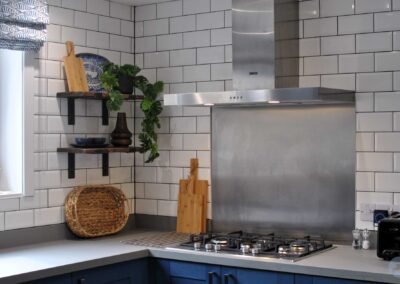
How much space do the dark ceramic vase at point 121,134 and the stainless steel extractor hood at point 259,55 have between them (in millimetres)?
541

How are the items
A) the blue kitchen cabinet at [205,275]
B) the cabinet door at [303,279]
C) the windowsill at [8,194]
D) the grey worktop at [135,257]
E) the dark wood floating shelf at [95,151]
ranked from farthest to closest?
the dark wood floating shelf at [95,151] → the windowsill at [8,194] → the blue kitchen cabinet at [205,275] → the cabinet door at [303,279] → the grey worktop at [135,257]

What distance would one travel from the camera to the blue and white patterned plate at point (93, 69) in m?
4.18

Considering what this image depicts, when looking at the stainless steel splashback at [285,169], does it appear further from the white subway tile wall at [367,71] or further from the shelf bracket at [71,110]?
the shelf bracket at [71,110]

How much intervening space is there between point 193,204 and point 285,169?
2.11 feet

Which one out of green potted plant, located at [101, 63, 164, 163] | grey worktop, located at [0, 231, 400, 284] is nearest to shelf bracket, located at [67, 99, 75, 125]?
green potted plant, located at [101, 63, 164, 163]

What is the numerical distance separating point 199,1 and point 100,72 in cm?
75

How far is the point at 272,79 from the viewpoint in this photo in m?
3.62

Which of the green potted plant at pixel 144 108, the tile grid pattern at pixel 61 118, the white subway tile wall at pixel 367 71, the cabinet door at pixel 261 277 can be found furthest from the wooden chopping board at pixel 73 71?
the cabinet door at pixel 261 277

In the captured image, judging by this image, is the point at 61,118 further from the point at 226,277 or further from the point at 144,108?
the point at 226,277

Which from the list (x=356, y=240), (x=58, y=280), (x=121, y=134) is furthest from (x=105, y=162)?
(x=356, y=240)

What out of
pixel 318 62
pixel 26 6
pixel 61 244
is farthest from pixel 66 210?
pixel 318 62

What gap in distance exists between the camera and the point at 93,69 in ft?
13.9

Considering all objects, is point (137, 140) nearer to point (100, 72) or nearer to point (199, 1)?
point (100, 72)

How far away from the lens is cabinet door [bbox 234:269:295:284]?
328 cm
